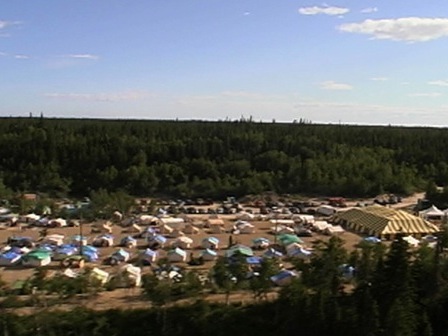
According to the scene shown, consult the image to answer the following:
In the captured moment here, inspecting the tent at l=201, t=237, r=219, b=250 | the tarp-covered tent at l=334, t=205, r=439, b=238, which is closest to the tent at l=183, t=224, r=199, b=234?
the tent at l=201, t=237, r=219, b=250

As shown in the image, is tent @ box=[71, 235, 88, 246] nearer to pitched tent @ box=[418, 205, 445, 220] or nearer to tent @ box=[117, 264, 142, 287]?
tent @ box=[117, 264, 142, 287]

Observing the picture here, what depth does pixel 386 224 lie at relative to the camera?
34.6 meters

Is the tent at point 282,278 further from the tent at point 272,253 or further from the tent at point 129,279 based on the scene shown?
the tent at point 272,253

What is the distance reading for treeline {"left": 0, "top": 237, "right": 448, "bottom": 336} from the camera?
712 inches

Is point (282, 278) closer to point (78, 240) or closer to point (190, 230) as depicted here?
point (78, 240)

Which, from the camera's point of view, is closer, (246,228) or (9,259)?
(9,259)

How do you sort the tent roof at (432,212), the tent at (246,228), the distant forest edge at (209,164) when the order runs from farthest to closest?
the distant forest edge at (209,164) < the tent roof at (432,212) < the tent at (246,228)

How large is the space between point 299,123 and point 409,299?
96900 mm

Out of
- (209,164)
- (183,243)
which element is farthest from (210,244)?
(209,164)

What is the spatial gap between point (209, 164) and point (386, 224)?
28.4 metres

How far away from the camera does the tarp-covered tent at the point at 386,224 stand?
34.4 m

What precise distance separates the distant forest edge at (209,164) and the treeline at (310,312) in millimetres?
34058

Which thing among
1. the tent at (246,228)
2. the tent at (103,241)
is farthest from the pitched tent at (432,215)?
the tent at (103,241)

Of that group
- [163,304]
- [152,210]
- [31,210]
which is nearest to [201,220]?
[152,210]
